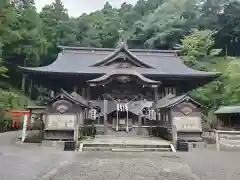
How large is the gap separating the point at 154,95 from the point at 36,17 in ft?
72.4

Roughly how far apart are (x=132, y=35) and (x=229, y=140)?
119 feet

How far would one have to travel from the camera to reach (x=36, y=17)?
3186 cm

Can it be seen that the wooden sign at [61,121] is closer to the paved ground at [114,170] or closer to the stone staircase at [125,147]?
the stone staircase at [125,147]

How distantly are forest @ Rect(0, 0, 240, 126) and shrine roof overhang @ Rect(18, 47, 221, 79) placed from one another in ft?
18.6

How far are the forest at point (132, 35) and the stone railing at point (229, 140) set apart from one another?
13.7m

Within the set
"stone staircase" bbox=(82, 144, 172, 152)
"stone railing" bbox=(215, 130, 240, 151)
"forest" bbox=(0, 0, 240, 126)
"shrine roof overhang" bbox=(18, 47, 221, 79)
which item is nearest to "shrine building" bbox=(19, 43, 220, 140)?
"shrine roof overhang" bbox=(18, 47, 221, 79)

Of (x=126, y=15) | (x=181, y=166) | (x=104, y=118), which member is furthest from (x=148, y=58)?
(x=126, y=15)

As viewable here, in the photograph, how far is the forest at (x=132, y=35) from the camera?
30234mm

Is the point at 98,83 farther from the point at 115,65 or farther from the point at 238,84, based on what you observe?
the point at 238,84

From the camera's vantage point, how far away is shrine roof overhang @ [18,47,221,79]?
16734 millimetres

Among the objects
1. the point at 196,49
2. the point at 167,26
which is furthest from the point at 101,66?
the point at 167,26

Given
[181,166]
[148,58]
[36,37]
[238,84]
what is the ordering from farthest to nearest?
1. [36,37]
2. [148,58]
3. [238,84]
4. [181,166]

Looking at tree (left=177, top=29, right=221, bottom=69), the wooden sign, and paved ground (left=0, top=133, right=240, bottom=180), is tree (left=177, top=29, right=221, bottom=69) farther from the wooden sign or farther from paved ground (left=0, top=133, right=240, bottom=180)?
paved ground (left=0, top=133, right=240, bottom=180)

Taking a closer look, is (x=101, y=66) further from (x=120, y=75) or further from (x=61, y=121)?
(x=61, y=121)
